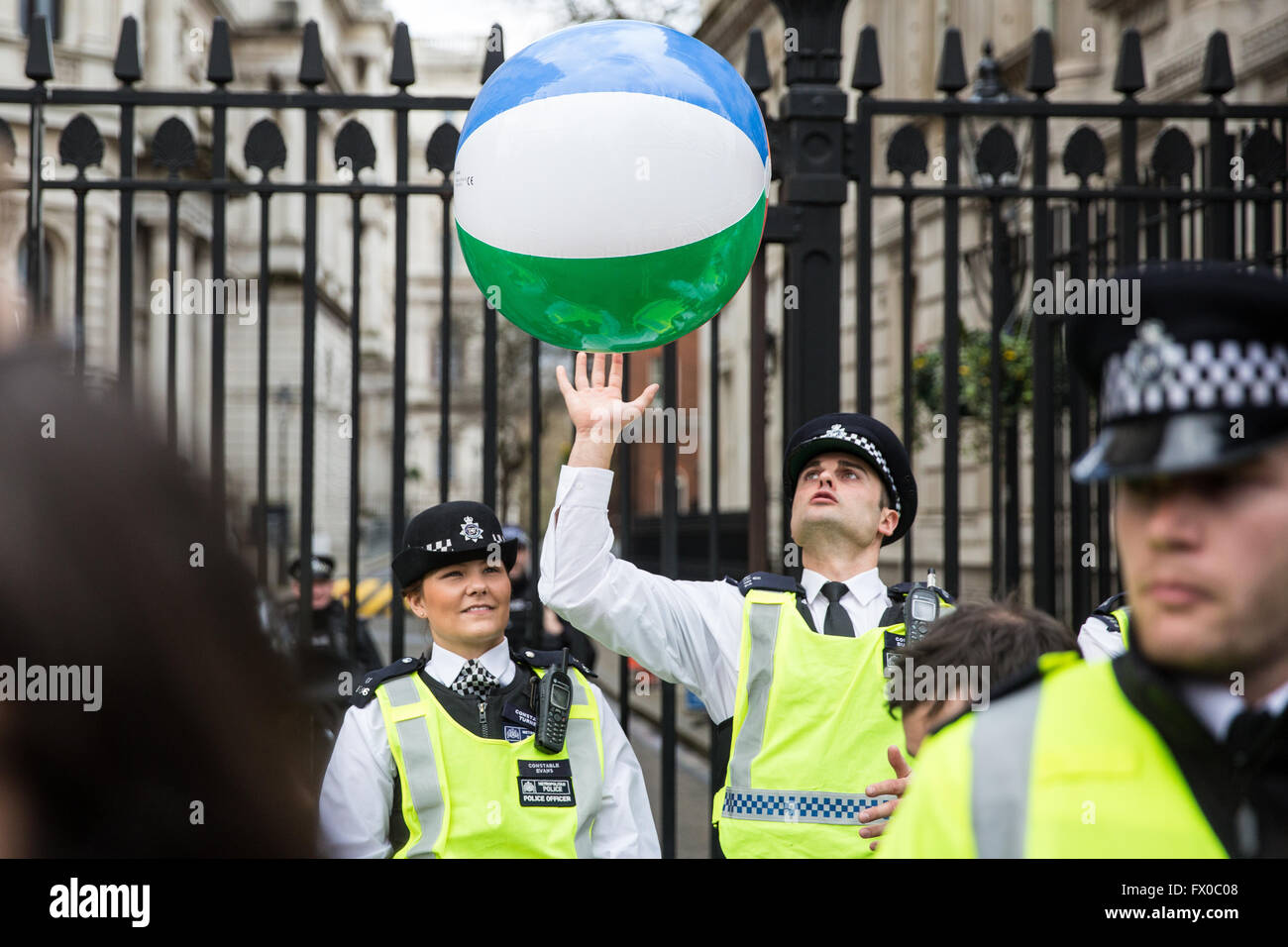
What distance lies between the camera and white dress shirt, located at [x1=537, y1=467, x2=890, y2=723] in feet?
10.9

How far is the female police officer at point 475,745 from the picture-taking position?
339 centimetres

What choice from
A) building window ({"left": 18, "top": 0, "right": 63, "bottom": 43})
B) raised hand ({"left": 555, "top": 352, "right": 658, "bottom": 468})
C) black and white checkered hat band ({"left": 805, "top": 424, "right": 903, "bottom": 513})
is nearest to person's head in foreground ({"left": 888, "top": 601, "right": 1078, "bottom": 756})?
black and white checkered hat band ({"left": 805, "top": 424, "right": 903, "bottom": 513})

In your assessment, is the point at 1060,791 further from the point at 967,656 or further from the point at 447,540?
the point at 447,540

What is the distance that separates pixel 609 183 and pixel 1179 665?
7.02 feet

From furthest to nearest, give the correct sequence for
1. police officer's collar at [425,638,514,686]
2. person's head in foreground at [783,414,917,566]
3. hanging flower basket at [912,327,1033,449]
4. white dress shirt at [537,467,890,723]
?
hanging flower basket at [912,327,1033,449], police officer's collar at [425,638,514,686], person's head in foreground at [783,414,917,566], white dress shirt at [537,467,890,723]

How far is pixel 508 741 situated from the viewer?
352cm

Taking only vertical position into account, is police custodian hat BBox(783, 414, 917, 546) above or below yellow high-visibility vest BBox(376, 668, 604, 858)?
above

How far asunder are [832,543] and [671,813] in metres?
1.39

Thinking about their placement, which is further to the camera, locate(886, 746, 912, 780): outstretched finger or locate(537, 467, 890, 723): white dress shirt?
locate(537, 467, 890, 723): white dress shirt

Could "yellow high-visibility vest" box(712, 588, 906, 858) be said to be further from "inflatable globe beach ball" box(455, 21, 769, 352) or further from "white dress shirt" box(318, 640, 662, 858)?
"inflatable globe beach ball" box(455, 21, 769, 352)

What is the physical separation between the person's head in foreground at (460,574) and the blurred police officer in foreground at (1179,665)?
7.97 feet

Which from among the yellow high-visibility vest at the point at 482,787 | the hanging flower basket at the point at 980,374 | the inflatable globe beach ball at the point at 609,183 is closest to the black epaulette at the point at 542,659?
the yellow high-visibility vest at the point at 482,787

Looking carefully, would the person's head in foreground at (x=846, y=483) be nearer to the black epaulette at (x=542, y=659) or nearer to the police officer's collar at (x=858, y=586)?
the police officer's collar at (x=858, y=586)

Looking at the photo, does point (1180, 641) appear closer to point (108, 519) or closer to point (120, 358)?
point (108, 519)
